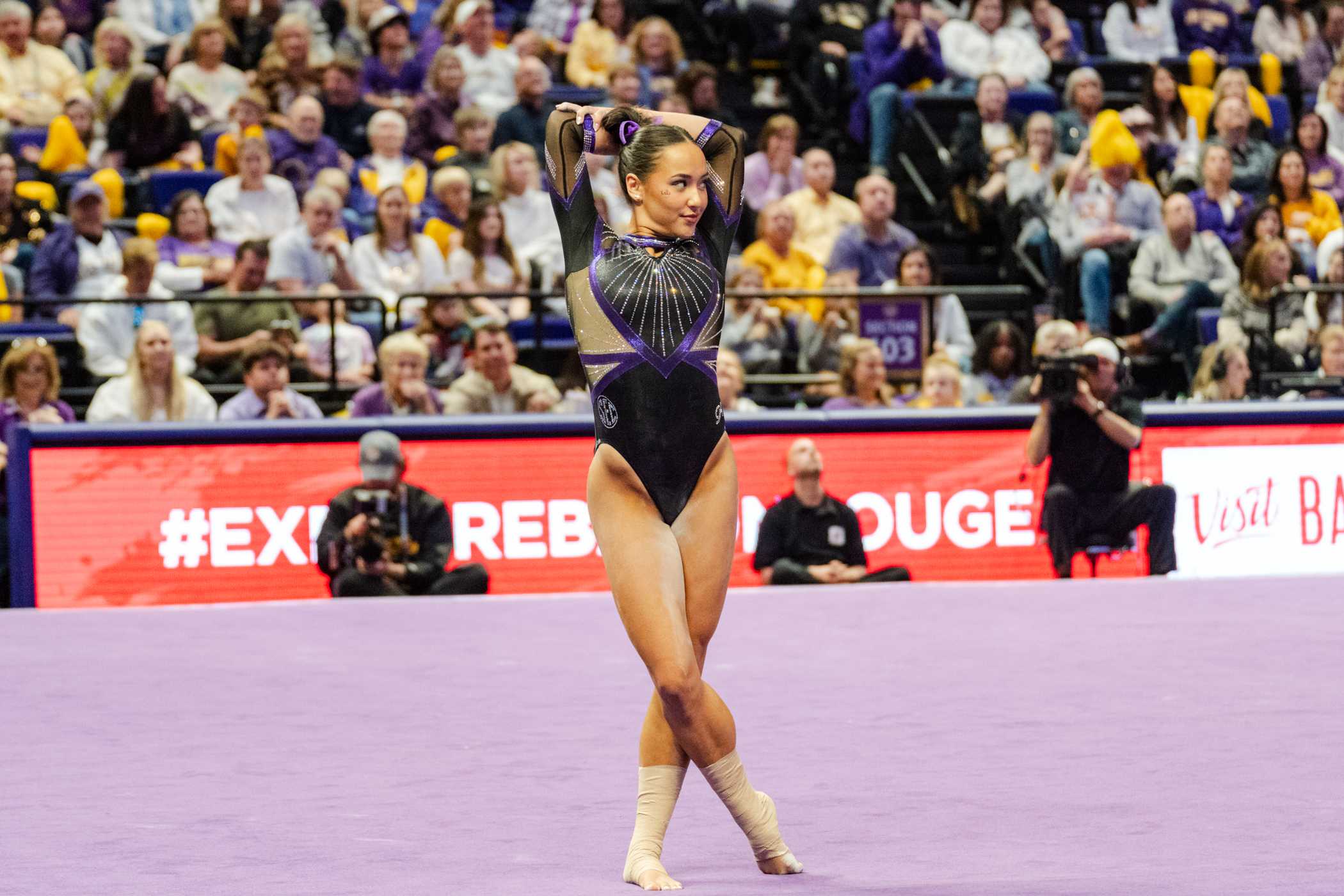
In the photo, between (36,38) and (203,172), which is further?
(36,38)

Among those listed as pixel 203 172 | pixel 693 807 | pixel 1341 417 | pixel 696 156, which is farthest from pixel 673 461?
pixel 203 172

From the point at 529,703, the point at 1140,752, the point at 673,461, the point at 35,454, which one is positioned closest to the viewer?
the point at 673,461

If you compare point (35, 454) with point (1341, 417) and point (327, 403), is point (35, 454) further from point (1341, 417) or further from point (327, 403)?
point (1341, 417)

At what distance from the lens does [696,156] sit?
4406 mm

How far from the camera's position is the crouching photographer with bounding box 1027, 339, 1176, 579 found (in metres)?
9.64

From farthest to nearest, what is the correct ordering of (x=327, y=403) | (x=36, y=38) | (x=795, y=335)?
(x=36, y=38), (x=795, y=335), (x=327, y=403)

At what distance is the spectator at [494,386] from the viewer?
33.6 ft

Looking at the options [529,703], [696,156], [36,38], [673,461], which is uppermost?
[36,38]

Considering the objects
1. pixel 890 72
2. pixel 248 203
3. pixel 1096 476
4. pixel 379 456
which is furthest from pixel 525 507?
pixel 890 72

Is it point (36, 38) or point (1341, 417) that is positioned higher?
point (36, 38)

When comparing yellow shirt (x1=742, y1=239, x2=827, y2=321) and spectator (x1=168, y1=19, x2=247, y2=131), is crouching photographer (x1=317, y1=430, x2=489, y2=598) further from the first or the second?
spectator (x1=168, y1=19, x2=247, y2=131)

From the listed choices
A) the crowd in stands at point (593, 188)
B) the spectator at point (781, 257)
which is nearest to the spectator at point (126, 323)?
the crowd in stands at point (593, 188)

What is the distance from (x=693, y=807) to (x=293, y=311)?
6.70 m

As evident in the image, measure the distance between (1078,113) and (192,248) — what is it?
613 centimetres
